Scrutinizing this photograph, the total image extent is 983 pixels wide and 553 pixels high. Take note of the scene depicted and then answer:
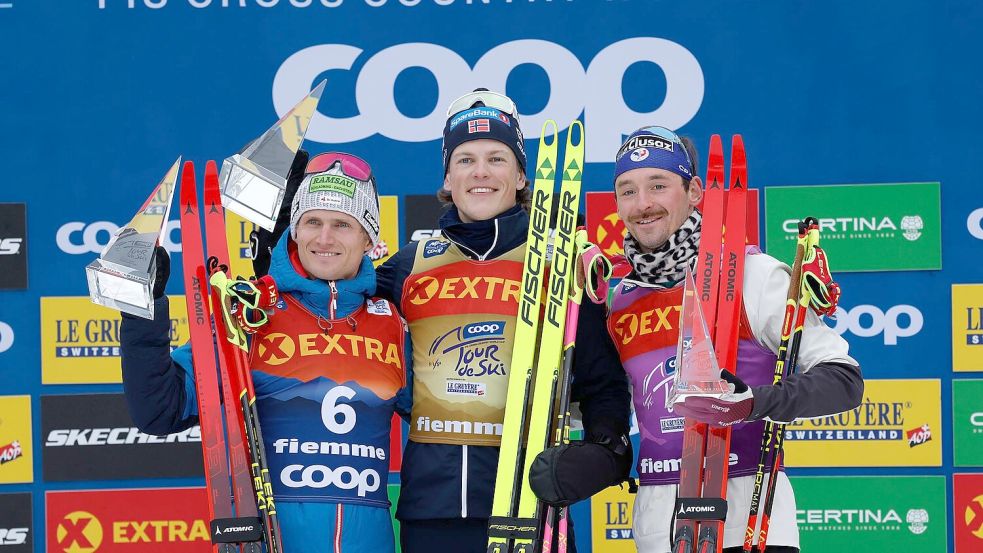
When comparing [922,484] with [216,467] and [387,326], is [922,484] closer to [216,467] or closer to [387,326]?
[387,326]

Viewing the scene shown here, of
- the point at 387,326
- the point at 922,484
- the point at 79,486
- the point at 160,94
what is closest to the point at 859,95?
the point at 922,484

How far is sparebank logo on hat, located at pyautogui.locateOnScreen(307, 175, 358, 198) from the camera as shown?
263 cm

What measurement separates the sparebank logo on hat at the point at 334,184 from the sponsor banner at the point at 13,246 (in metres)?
2.08

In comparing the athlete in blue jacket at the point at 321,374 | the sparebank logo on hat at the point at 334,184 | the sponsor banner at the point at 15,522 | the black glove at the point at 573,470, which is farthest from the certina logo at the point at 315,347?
the sponsor banner at the point at 15,522

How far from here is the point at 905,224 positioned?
4043 mm

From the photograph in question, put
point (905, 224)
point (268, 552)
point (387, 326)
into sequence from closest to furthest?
point (268, 552)
point (387, 326)
point (905, 224)

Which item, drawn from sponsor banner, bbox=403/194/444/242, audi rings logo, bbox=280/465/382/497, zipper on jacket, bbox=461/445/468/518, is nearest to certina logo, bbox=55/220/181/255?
sponsor banner, bbox=403/194/444/242

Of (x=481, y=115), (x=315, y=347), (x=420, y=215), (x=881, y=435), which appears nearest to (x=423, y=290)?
(x=315, y=347)

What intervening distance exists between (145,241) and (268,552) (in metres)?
0.80

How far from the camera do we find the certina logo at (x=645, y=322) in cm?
255

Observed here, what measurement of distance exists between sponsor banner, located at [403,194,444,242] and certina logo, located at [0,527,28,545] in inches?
79.7

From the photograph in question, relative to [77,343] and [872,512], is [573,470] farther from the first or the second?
[77,343]

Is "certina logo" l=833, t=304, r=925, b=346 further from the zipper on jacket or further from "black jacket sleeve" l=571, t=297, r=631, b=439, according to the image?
the zipper on jacket

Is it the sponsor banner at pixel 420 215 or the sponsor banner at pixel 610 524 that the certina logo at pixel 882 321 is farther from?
the sponsor banner at pixel 420 215
